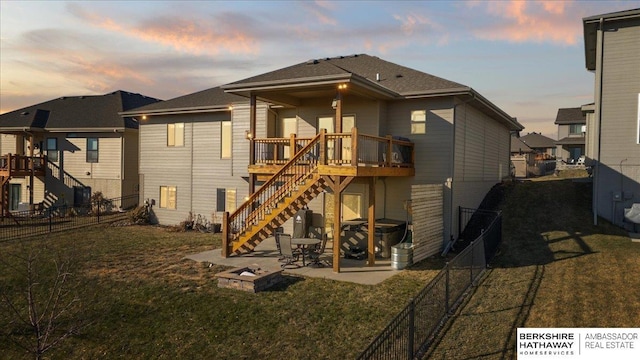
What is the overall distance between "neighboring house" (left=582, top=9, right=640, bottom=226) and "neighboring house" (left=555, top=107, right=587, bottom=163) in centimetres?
3569

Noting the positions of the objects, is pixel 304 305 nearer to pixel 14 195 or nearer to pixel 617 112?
pixel 617 112

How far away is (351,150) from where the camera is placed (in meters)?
13.6

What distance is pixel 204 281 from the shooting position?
12234 millimetres

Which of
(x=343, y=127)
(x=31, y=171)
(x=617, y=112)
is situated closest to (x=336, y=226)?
(x=343, y=127)

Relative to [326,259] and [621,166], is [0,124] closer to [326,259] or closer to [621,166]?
[326,259]

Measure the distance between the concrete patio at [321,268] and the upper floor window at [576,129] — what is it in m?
47.9

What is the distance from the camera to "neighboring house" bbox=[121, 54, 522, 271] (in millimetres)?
14570

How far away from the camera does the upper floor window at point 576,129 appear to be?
50.7 meters

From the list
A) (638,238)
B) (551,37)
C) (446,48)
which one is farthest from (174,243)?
(551,37)

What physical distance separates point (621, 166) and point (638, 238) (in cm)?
326

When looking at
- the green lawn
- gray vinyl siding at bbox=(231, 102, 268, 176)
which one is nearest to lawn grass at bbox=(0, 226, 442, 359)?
the green lawn

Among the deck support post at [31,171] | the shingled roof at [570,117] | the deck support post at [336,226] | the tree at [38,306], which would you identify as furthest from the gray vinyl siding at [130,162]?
the shingled roof at [570,117]

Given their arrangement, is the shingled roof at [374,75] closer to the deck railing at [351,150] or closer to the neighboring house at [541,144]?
the deck railing at [351,150]

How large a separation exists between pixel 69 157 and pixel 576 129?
184 ft
